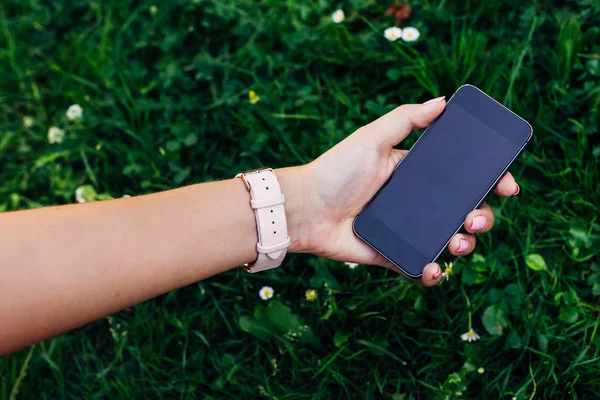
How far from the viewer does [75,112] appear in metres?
2.77

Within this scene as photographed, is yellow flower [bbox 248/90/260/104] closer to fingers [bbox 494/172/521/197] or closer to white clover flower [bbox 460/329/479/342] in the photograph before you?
fingers [bbox 494/172/521/197]

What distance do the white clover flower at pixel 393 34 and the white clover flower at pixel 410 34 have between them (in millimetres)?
21

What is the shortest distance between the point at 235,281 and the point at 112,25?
1525 mm

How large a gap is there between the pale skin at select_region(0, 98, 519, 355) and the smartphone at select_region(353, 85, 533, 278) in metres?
0.06

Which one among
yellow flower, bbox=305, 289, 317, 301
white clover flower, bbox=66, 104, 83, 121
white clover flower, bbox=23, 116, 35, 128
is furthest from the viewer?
white clover flower, bbox=23, 116, 35, 128

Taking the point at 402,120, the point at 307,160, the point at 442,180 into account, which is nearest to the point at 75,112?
the point at 307,160

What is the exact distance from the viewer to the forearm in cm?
158

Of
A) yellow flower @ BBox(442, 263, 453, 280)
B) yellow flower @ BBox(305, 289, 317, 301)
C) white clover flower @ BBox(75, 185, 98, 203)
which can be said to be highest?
yellow flower @ BBox(442, 263, 453, 280)

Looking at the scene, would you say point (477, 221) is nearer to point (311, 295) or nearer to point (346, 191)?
point (346, 191)

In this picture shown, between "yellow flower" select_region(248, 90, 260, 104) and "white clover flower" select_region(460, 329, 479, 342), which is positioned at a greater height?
"yellow flower" select_region(248, 90, 260, 104)

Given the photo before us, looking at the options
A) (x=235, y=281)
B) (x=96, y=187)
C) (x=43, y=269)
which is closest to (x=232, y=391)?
(x=235, y=281)

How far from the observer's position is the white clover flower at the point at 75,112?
2.76 metres

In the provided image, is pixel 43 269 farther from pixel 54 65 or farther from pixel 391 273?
pixel 54 65

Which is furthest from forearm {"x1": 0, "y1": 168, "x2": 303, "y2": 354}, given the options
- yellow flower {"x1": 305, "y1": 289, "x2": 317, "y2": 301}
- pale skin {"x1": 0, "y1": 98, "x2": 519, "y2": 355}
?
yellow flower {"x1": 305, "y1": 289, "x2": 317, "y2": 301}
